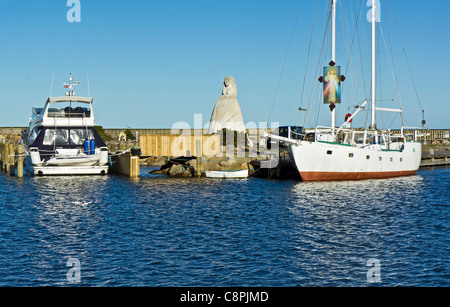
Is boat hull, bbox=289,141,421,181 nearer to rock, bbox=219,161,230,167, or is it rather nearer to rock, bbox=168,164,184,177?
rock, bbox=219,161,230,167

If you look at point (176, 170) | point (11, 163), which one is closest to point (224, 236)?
point (176, 170)

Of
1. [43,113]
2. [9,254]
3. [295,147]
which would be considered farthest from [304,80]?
[9,254]

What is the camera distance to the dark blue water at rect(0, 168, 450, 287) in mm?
19859

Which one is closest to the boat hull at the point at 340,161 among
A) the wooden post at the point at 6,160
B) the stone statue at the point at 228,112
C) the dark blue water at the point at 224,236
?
the dark blue water at the point at 224,236

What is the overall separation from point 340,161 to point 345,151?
3.51 feet

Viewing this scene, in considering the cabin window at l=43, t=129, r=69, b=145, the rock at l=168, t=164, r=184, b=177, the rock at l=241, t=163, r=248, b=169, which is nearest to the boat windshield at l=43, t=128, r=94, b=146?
the cabin window at l=43, t=129, r=69, b=145

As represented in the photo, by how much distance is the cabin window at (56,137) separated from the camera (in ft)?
186

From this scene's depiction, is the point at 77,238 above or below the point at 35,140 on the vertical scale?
below

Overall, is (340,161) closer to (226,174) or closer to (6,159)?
(226,174)

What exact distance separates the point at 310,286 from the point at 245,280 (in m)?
2.23

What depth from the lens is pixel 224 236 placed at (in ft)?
87.7

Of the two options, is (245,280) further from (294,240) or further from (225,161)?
(225,161)
